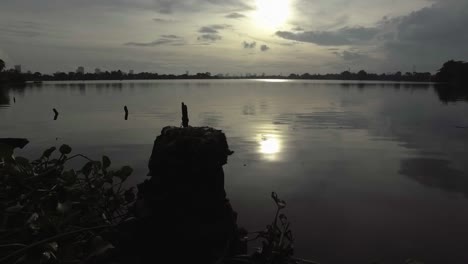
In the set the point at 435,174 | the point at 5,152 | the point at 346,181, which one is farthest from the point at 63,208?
the point at 435,174

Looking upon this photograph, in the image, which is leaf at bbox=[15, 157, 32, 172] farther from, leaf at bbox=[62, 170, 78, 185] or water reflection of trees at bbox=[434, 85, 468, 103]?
water reflection of trees at bbox=[434, 85, 468, 103]

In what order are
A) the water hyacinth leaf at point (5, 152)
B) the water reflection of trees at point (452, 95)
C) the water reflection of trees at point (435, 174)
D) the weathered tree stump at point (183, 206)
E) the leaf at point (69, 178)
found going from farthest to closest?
the water reflection of trees at point (452, 95) < the water reflection of trees at point (435, 174) < the leaf at point (69, 178) < the water hyacinth leaf at point (5, 152) < the weathered tree stump at point (183, 206)

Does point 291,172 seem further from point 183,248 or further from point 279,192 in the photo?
point 183,248

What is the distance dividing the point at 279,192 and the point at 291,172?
376 centimetres

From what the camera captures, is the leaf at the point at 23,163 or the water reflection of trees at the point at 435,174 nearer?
the leaf at the point at 23,163

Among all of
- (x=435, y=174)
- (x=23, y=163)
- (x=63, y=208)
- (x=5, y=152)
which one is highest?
(x=5, y=152)

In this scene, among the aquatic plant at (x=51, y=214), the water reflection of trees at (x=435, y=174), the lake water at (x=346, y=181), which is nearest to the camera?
the aquatic plant at (x=51, y=214)

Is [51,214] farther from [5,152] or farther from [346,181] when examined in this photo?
[346,181]

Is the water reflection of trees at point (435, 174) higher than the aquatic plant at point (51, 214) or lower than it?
lower

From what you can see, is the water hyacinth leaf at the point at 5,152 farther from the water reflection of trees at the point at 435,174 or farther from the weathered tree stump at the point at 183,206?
the water reflection of trees at the point at 435,174

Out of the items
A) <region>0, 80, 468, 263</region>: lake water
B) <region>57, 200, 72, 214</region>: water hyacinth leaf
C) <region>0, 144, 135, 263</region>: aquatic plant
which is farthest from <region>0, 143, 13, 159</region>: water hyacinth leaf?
<region>0, 80, 468, 263</region>: lake water

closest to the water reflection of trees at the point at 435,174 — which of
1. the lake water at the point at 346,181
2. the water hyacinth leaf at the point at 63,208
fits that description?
the lake water at the point at 346,181

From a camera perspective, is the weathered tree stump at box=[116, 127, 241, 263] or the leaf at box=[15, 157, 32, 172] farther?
the leaf at box=[15, 157, 32, 172]

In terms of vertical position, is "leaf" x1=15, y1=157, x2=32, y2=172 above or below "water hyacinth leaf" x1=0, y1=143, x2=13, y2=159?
below
